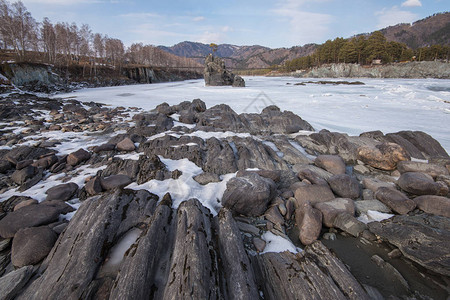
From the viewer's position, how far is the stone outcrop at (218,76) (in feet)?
165

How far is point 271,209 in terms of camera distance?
198 inches

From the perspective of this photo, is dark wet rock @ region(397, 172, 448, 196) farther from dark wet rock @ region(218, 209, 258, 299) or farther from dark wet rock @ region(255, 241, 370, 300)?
dark wet rock @ region(218, 209, 258, 299)

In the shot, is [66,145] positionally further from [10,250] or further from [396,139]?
[396,139]

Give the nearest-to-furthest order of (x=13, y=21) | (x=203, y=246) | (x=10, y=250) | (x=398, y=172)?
(x=203, y=246)
(x=10, y=250)
(x=398, y=172)
(x=13, y=21)

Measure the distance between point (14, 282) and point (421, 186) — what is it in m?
9.09

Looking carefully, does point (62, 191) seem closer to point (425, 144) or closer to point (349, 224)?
point (349, 224)

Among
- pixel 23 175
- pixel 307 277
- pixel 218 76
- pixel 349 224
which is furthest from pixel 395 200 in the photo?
pixel 218 76

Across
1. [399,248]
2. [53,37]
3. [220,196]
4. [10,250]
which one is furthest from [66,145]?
[53,37]

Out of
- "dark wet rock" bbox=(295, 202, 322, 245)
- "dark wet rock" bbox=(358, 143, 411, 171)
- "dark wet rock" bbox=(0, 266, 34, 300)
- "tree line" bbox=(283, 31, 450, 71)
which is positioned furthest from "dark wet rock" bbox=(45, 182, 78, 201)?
"tree line" bbox=(283, 31, 450, 71)

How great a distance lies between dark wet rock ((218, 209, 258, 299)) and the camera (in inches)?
107

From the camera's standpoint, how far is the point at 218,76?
51.2 metres

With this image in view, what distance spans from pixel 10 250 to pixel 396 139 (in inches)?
524

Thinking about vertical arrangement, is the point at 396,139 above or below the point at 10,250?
above

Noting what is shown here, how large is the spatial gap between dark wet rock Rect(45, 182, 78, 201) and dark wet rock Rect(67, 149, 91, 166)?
185cm
